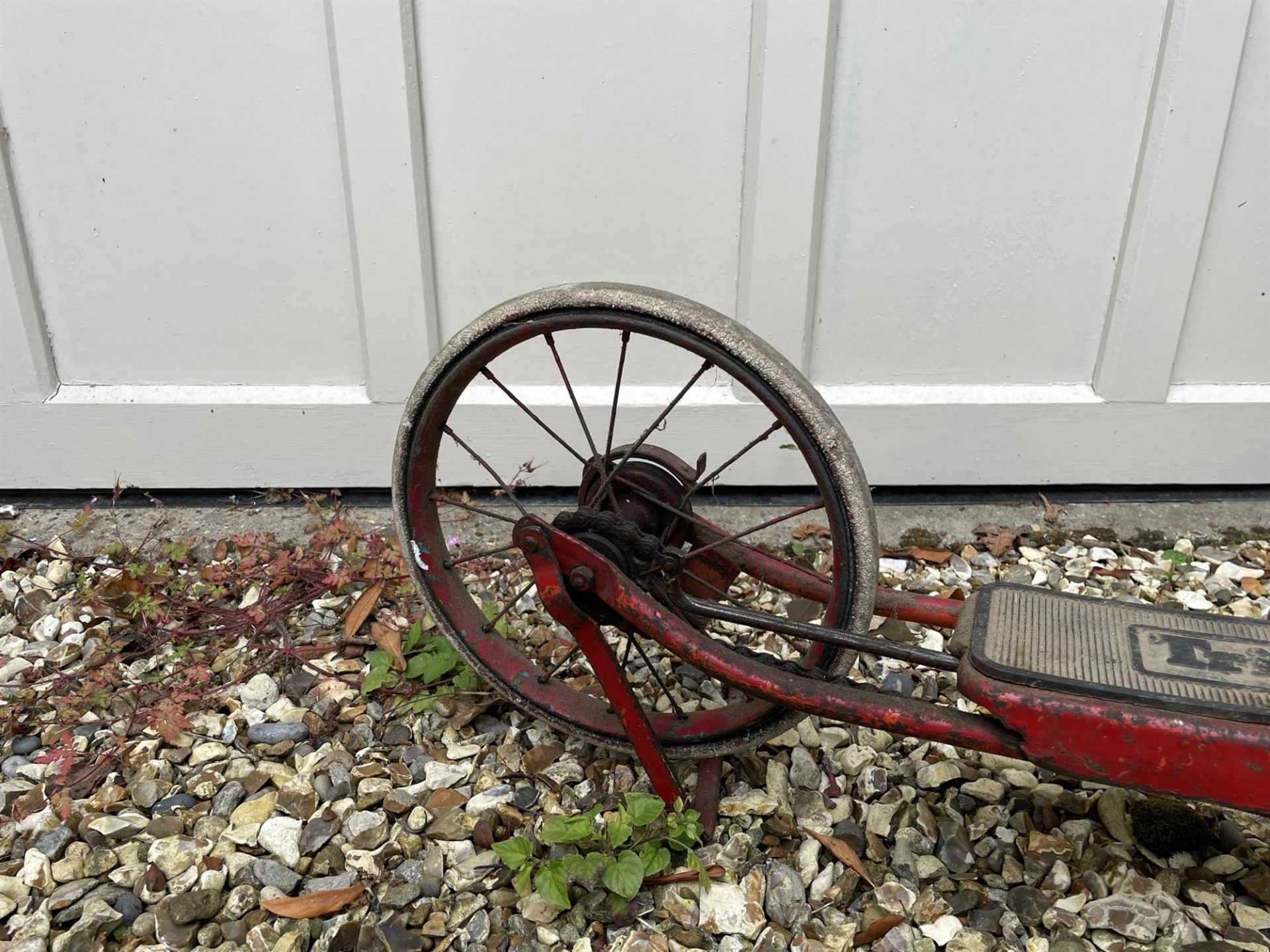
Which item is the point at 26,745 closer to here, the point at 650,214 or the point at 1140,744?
the point at 650,214

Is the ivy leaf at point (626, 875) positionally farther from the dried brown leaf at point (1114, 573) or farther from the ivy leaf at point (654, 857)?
the dried brown leaf at point (1114, 573)

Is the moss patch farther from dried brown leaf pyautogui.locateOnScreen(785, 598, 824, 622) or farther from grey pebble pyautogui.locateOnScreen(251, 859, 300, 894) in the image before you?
grey pebble pyautogui.locateOnScreen(251, 859, 300, 894)

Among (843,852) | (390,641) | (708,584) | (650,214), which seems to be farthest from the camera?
(650,214)

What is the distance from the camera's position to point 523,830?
1.95m

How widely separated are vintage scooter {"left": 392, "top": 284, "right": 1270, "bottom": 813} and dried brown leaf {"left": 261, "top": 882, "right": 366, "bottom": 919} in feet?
1.67

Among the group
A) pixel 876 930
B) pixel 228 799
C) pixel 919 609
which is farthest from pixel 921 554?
pixel 228 799

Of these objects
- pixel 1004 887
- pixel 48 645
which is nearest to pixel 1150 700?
pixel 1004 887

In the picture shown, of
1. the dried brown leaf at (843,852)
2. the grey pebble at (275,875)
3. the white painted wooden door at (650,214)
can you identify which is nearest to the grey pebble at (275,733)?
the grey pebble at (275,875)

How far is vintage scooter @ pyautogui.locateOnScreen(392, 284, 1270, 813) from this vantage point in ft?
4.92

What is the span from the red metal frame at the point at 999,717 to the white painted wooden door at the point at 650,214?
133cm

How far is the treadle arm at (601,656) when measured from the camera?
1756 millimetres

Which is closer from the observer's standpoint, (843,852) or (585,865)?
(585,865)

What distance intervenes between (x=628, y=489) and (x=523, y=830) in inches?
29.1

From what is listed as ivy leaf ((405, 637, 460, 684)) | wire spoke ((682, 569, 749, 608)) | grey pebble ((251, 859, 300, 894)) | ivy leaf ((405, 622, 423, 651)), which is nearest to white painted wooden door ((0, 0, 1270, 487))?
ivy leaf ((405, 622, 423, 651))
